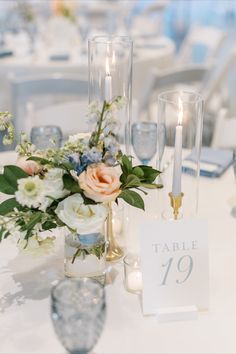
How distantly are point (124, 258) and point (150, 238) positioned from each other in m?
0.14

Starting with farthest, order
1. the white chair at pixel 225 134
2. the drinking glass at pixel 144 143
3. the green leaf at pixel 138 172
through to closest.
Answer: the white chair at pixel 225 134, the drinking glass at pixel 144 143, the green leaf at pixel 138 172

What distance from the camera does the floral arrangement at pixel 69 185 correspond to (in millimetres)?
1012

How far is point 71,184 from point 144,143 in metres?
0.64

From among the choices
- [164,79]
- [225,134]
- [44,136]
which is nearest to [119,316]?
[44,136]

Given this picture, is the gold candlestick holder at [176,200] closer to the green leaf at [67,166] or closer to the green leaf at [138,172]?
the green leaf at [138,172]

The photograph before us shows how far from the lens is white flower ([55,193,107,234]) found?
1021mm

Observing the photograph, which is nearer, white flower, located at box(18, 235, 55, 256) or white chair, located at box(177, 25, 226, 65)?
white flower, located at box(18, 235, 55, 256)

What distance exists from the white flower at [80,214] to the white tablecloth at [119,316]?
178mm

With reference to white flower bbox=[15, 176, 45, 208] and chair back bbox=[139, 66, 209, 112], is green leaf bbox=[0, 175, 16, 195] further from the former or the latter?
chair back bbox=[139, 66, 209, 112]

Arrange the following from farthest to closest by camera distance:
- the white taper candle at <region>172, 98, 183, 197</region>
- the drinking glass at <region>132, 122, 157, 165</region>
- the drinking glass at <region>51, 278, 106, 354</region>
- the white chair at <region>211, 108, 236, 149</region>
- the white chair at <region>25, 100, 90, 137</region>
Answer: the white chair at <region>25, 100, 90, 137</region>, the white chair at <region>211, 108, 236, 149</region>, the drinking glass at <region>132, 122, 157, 165</region>, the white taper candle at <region>172, 98, 183, 197</region>, the drinking glass at <region>51, 278, 106, 354</region>

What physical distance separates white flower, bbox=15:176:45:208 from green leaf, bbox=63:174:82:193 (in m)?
0.05

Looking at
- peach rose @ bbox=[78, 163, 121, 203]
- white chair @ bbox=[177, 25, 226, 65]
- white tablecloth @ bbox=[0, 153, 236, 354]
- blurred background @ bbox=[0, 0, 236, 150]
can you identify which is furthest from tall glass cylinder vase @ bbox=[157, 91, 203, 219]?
white chair @ bbox=[177, 25, 226, 65]

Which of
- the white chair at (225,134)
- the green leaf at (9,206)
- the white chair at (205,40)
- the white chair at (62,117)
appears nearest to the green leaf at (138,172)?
the green leaf at (9,206)

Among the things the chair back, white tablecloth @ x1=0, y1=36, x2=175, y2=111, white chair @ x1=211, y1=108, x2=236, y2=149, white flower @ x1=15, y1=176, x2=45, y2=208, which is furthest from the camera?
white tablecloth @ x1=0, y1=36, x2=175, y2=111
